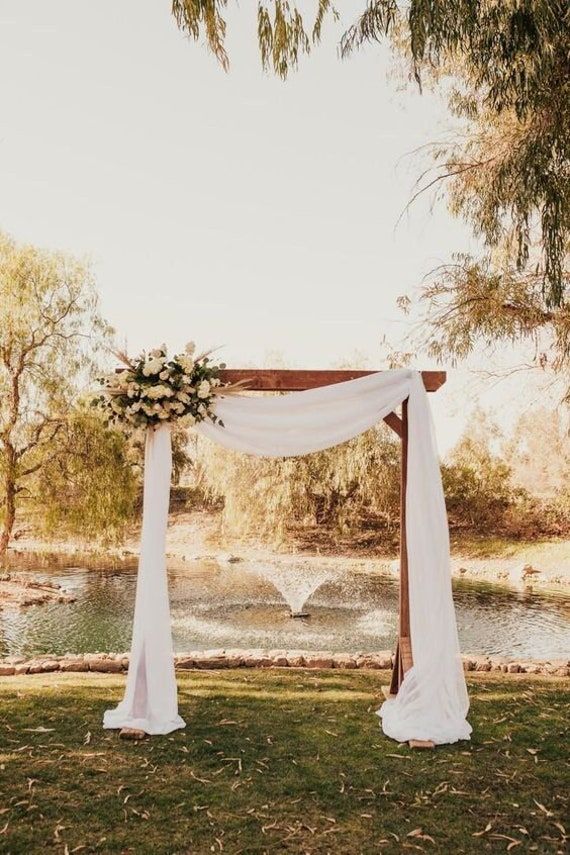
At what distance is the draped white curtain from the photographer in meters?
4.01

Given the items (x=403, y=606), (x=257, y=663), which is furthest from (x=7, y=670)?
(x=403, y=606)

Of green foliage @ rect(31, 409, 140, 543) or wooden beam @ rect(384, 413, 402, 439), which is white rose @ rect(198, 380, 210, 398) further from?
green foliage @ rect(31, 409, 140, 543)

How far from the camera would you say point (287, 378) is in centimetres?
452

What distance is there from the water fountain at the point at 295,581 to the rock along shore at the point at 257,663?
3.53m

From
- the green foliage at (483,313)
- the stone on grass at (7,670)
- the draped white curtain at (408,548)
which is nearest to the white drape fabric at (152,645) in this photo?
the draped white curtain at (408,548)

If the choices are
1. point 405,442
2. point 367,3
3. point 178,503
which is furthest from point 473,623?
point 178,503

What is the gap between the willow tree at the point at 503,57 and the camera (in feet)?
11.1

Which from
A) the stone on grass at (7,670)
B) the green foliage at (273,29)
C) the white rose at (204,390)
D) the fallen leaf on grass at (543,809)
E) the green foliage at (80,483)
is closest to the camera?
the fallen leaf on grass at (543,809)

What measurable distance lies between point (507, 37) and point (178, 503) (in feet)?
54.2

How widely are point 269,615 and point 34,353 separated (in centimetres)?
505

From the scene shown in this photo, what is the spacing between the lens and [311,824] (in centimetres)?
290

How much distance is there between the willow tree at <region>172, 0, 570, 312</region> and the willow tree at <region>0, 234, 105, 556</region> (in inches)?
255

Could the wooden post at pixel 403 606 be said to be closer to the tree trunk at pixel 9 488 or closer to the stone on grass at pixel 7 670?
the stone on grass at pixel 7 670

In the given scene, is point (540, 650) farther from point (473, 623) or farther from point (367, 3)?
point (367, 3)
